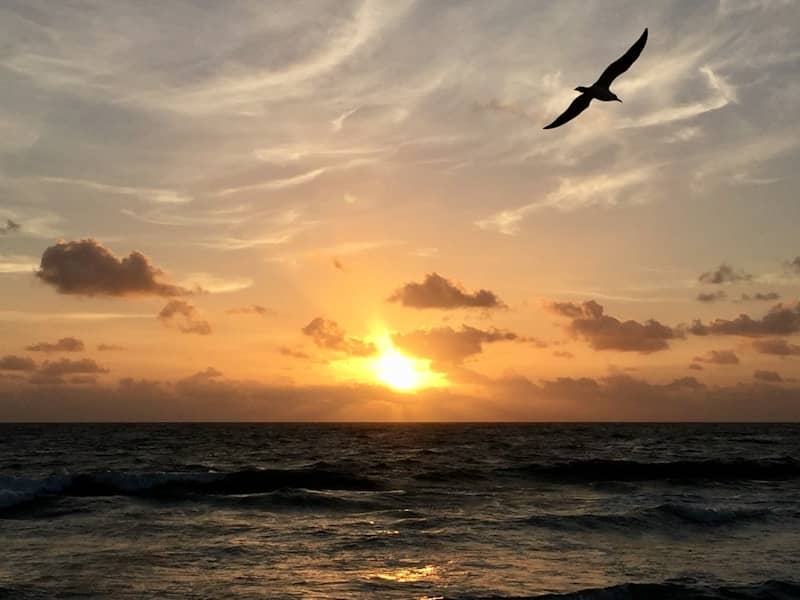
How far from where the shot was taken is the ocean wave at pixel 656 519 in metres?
24.5

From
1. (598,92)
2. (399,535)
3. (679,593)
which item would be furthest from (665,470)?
(598,92)

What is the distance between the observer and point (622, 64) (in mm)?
11828

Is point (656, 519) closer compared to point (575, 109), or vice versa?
point (575, 109)

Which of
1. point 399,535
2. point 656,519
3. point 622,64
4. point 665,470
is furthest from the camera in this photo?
point 665,470

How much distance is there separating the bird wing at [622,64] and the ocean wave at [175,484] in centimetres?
2297

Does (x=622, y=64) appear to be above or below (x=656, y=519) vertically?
above

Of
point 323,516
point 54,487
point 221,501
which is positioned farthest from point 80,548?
point 54,487

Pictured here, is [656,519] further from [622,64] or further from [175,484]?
[175,484]

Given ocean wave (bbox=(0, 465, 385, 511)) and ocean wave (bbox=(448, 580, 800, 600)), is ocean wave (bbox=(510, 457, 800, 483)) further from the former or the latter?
ocean wave (bbox=(448, 580, 800, 600))

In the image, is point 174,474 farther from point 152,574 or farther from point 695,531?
point 695,531

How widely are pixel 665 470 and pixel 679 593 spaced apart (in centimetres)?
3338

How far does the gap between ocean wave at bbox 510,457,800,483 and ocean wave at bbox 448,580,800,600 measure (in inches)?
966

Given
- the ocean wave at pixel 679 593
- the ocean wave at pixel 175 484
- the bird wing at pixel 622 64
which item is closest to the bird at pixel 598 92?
the bird wing at pixel 622 64

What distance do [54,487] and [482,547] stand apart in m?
22.9
